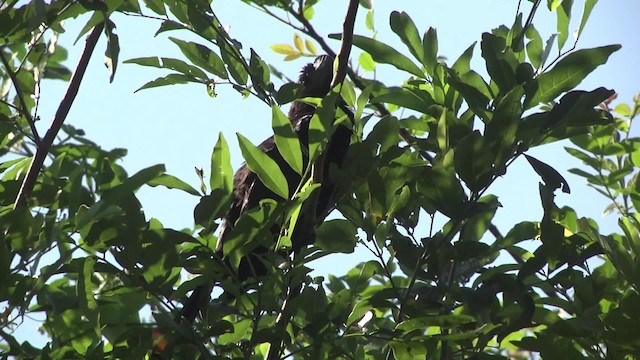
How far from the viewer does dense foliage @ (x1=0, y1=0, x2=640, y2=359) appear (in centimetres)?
166

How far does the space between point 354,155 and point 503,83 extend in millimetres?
343

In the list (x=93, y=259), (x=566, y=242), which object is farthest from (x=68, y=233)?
(x=566, y=242)

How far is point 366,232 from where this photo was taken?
1833mm

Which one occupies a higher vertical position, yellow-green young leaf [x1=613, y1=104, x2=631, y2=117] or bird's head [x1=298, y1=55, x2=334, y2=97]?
bird's head [x1=298, y1=55, x2=334, y2=97]

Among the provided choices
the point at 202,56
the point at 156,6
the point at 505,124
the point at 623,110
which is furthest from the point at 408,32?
the point at 623,110

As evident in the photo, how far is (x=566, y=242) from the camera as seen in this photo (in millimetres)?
1880

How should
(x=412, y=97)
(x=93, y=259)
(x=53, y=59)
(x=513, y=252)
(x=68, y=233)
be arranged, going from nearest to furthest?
(x=93, y=259) → (x=68, y=233) → (x=412, y=97) → (x=513, y=252) → (x=53, y=59)

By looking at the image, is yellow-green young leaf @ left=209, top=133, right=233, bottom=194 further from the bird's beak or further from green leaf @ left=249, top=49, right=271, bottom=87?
the bird's beak

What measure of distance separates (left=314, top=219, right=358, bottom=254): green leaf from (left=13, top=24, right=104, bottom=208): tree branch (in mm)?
597

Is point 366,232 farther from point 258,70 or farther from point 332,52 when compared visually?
point 332,52

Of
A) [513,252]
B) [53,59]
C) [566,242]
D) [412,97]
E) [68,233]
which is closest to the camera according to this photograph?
[68,233]

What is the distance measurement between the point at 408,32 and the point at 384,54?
7 cm

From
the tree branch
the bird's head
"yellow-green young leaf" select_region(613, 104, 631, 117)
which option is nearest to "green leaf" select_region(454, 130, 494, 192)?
the tree branch

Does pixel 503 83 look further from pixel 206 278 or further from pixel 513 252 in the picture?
pixel 206 278
